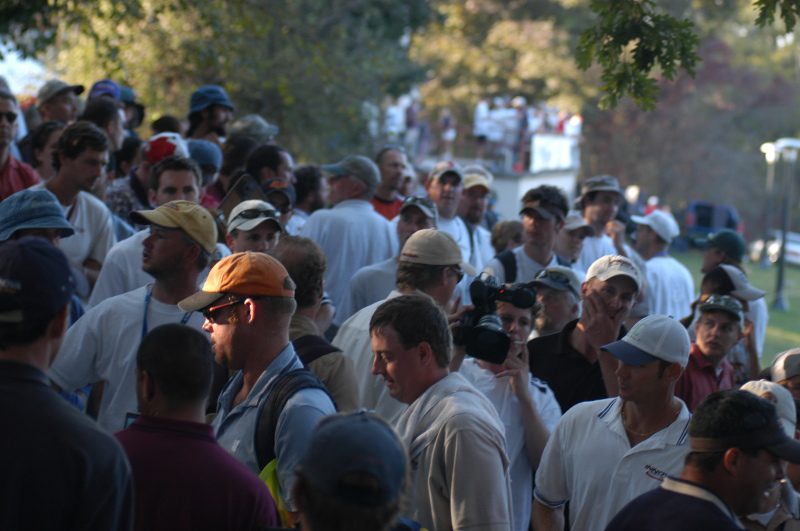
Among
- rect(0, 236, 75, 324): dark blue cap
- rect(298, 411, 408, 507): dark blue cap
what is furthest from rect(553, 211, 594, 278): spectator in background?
rect(298, 411, 408, 507): dark blue cap

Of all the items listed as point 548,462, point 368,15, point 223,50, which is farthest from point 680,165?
point 548,462

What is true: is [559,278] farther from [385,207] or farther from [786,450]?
Answer: [385,207]

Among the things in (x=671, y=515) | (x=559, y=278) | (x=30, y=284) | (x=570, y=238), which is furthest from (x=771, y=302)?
(x=30, y=284)

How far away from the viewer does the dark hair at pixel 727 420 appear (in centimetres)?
382

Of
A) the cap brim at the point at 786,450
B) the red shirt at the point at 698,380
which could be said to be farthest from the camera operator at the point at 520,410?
the cap brim at the point at 786,450

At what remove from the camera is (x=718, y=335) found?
291 inches

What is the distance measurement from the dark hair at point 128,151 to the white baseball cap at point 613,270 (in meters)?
4.55

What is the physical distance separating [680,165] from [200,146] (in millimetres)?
47497

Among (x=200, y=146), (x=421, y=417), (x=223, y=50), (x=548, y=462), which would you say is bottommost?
(x=548, y=462)

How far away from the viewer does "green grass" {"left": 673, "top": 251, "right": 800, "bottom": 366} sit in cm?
2394

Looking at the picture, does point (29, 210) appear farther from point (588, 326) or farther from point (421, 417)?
point (588, 326)

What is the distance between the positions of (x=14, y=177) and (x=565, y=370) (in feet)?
13.0

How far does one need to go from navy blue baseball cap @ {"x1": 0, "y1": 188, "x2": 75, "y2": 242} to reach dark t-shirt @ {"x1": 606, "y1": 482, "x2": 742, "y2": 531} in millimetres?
3165

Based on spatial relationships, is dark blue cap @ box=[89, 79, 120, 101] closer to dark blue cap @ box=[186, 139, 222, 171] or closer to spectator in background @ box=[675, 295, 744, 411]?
dark blue cap @ box=[186, 139, 222, 171]
